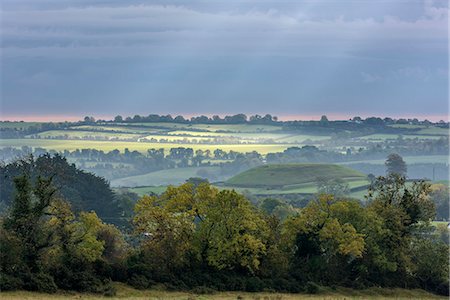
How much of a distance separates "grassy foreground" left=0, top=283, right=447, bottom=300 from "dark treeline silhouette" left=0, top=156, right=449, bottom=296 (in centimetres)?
115

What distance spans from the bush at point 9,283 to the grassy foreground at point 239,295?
0.71 meters

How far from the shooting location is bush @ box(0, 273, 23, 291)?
175 ft

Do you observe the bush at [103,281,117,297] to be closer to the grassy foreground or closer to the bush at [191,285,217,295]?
the grassy foreground

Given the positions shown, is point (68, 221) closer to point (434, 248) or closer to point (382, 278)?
point (382, 278)

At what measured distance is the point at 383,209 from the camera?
252 ft

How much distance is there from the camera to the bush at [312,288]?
2591 inches

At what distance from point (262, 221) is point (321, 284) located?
22.0 feet

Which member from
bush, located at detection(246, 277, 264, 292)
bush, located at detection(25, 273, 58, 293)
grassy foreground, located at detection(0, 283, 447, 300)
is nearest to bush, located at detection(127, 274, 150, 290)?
grassy foreground, located at detection(0, 283, 447, 300)

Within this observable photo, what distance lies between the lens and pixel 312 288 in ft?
217

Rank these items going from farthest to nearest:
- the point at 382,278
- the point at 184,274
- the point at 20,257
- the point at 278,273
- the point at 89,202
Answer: the point at 89,202
the point at 382,278
the point at 278,273
the point at 184,274
the point at 20,257

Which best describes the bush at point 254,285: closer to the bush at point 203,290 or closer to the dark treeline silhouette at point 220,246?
the dark treeline silhouette at point 220,246

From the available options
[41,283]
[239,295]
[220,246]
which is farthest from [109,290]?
[220,246]

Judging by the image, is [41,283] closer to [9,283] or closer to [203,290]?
[9,283]

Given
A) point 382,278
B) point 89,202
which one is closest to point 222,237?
point 382,278
